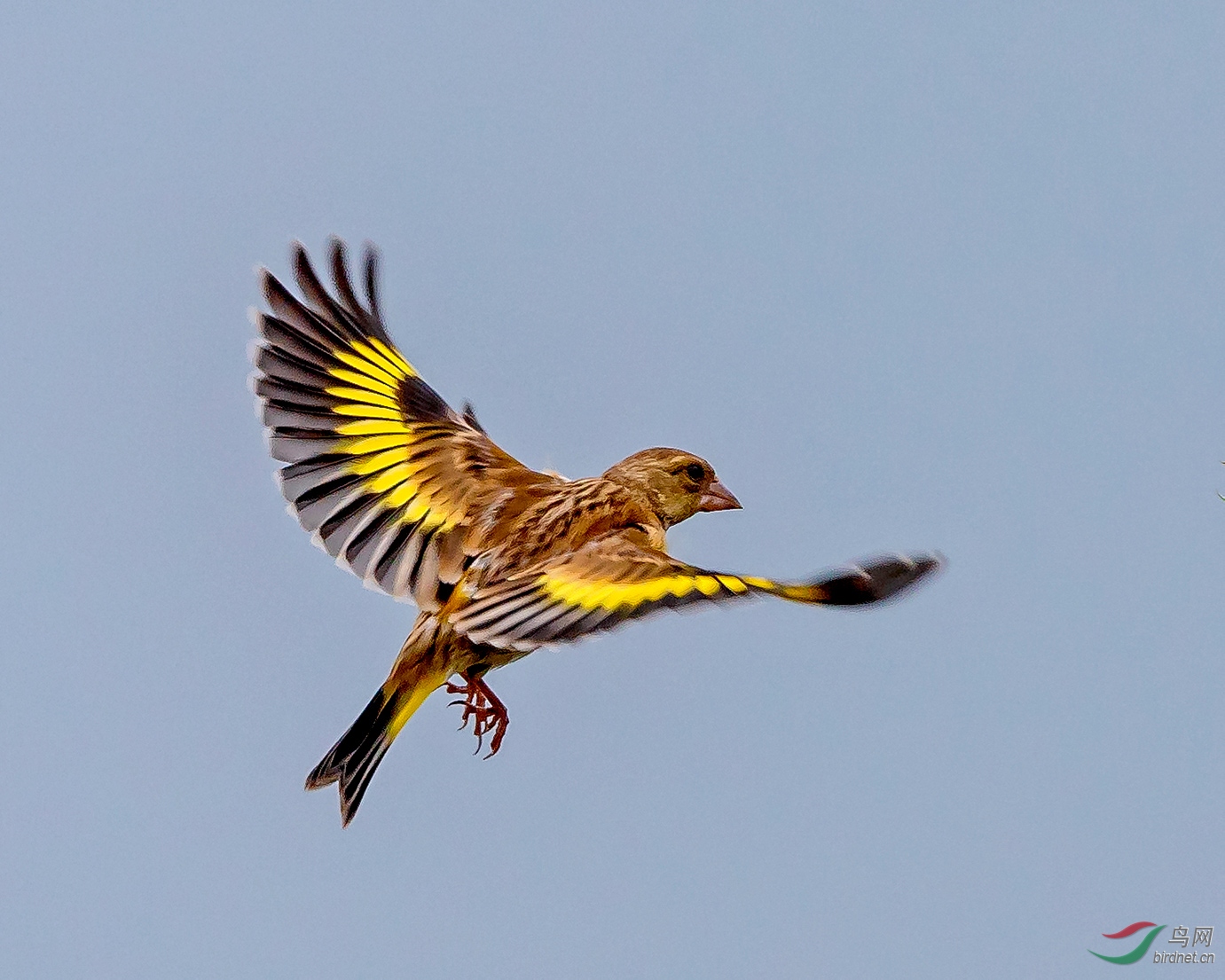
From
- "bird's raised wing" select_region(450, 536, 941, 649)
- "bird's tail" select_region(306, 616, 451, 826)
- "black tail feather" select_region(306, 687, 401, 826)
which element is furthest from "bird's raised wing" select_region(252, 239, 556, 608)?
"bird's raised wing" select_region(450, 536, 941, 649)

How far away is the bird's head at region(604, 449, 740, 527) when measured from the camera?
5.23m

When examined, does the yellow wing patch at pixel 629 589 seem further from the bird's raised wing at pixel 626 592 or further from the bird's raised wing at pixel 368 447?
the bird's raised wing at pixel 368 447

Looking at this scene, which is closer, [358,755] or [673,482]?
[358,755]

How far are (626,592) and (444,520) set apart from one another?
1174 mm

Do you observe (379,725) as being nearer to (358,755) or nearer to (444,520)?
(358,755)

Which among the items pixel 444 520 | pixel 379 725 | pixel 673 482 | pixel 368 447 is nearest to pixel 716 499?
pixel 673 482

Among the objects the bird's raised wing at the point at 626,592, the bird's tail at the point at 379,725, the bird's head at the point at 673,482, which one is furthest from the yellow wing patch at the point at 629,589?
the bird's head at the point at 673,482

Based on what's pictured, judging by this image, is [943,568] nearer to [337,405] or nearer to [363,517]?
[363,517]

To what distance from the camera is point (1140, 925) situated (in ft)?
16.5

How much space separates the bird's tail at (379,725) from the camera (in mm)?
4746

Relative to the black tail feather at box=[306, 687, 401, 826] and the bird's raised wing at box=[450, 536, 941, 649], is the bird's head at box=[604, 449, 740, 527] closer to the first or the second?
the bird's raised wing at box=[450, 536, 941, 649]

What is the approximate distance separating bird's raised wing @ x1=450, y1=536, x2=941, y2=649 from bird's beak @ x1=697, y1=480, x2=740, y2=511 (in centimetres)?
90

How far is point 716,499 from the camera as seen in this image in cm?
539

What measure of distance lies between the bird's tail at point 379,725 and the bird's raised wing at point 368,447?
0.94 ft
